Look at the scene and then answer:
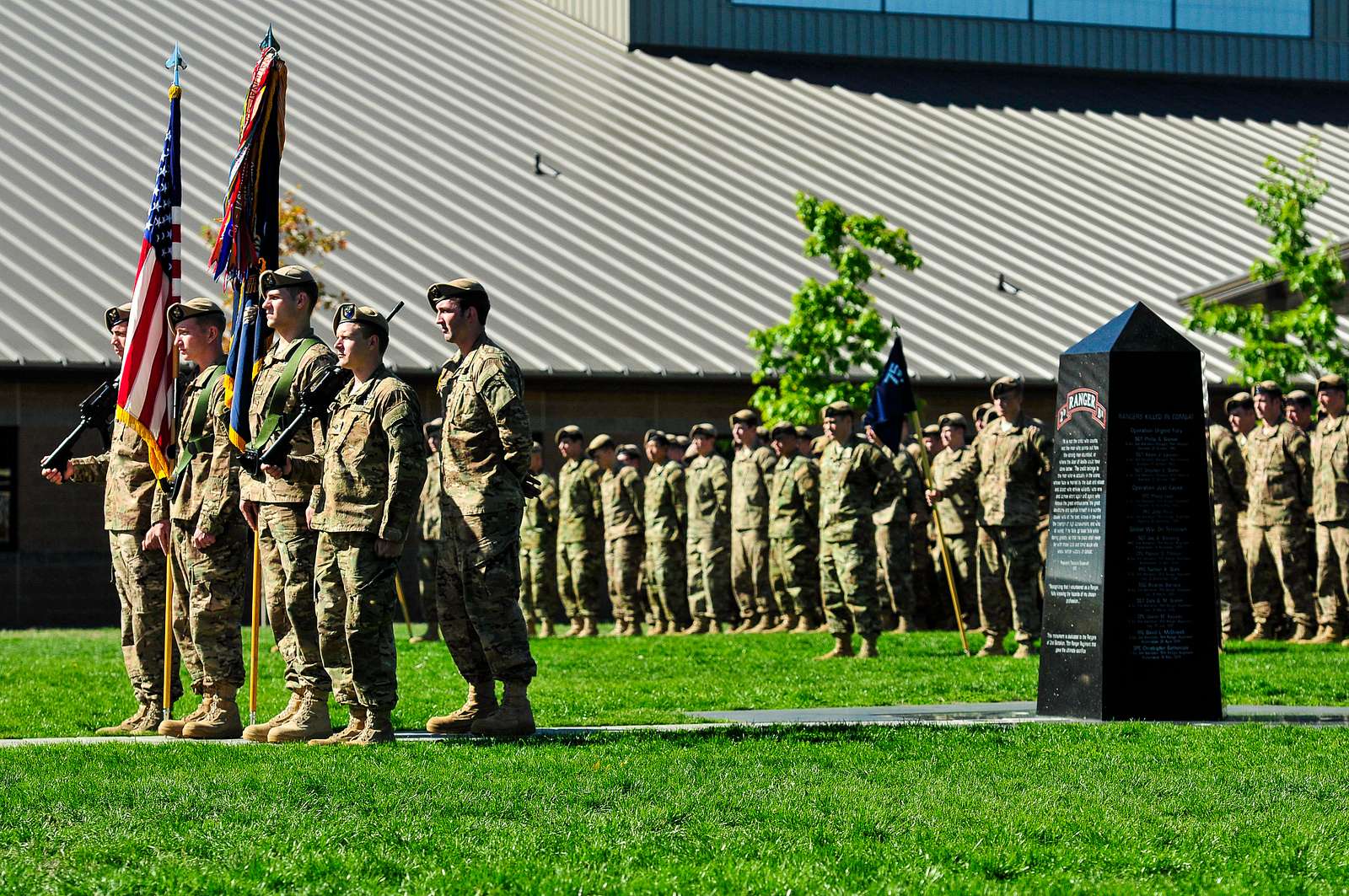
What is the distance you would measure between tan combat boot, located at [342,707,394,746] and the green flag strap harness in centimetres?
152

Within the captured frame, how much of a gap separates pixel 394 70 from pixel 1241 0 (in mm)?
18674

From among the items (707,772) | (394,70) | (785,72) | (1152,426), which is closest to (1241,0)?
(785,72)

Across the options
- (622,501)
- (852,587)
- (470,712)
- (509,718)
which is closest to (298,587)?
(470,712)

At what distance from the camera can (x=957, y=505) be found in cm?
1858

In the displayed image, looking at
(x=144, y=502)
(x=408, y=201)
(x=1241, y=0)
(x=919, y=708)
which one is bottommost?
(x=919, y=708)

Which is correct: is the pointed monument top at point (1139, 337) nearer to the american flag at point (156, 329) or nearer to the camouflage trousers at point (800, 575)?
the american flag at point (156, 329)

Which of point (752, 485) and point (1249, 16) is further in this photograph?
point (1249, 16)

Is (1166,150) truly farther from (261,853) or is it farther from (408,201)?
(261,853)

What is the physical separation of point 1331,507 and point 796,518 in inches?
205

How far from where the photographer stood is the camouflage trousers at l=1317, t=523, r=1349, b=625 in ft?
57.9

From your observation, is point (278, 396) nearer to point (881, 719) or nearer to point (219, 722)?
point (219, 722)

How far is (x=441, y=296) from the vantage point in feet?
33.6

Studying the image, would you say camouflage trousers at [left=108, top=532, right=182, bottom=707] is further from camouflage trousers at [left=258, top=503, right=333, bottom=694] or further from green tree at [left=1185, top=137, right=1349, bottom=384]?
green tree at [left=1185, top=137, right=1349, bottom=384]

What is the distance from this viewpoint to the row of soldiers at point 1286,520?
698 inches
